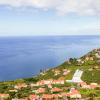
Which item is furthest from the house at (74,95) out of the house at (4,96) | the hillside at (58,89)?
the house at (4,96)

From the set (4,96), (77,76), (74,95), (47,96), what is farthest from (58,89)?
(77,76)

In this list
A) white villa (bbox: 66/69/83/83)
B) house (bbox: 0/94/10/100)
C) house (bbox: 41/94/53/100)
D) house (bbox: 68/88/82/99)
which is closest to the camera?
house (bbox: 41/94/53/100)

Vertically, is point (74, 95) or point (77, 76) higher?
point (77, 76)

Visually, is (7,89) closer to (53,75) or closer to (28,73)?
(53,75)

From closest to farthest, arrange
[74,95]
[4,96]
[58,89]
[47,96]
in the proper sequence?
[74,95], [47,96], [4,96], [58,89]

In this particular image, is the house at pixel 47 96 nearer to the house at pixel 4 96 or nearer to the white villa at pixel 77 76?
the house at pixel 4 96

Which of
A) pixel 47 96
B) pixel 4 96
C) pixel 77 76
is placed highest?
pixel 77 76

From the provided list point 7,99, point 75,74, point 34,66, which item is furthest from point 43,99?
point 34,66

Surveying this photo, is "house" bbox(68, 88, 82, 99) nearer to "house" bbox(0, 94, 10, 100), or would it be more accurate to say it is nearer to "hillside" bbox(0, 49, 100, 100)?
"hillside" bbox(0, 49, 100, 100)

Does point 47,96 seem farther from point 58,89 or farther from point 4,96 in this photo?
point 4,96

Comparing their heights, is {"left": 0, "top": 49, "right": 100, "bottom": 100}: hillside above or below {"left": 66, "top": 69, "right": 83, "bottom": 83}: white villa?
below

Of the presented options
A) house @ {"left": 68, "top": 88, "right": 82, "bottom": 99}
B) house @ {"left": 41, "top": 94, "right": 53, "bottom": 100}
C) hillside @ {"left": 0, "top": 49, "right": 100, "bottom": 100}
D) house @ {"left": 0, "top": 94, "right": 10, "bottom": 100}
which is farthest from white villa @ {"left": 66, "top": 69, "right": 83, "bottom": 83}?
house @ {"left": 0, "top": 94, "right": 10, "bottom": 100}
